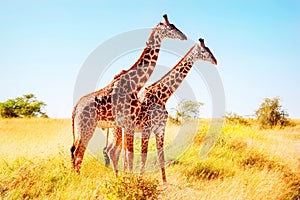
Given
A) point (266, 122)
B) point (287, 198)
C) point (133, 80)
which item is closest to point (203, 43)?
point (133, 80)

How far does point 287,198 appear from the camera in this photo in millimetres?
7121

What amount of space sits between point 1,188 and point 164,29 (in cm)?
355

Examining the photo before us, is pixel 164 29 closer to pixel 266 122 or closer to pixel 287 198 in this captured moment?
pixel 287 198

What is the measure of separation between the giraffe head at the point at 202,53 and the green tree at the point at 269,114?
17.0 metres

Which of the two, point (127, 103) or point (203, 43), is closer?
point (127, 103)

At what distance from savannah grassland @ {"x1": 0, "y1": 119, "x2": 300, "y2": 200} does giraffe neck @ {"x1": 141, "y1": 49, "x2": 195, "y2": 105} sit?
4.41ft

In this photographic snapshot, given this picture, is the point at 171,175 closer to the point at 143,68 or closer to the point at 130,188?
the point at 130,188

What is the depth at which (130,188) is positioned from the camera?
539cm

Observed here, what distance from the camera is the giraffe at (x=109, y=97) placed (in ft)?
19.8

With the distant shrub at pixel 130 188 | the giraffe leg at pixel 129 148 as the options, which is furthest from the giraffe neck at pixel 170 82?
the distant shrub at pixel 130 188

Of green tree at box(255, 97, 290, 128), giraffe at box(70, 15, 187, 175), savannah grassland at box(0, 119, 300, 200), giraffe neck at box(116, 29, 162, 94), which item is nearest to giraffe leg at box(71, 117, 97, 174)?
giraffe at box(70, 15, 187, 175)

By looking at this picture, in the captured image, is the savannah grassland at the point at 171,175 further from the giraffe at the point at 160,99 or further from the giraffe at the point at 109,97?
the giraffe at the point at 109,97

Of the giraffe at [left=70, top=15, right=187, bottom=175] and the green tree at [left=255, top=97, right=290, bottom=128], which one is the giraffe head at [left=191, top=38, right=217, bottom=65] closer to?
the giraffe at [left=70, top=15, right=187, bottom=175]

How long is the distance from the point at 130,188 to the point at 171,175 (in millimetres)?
2252
